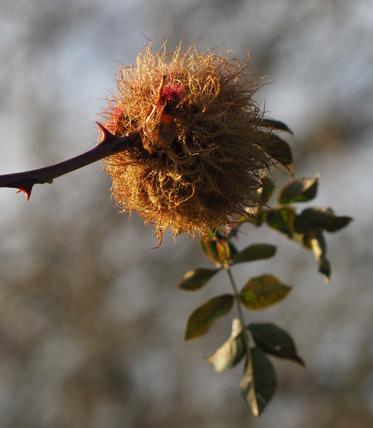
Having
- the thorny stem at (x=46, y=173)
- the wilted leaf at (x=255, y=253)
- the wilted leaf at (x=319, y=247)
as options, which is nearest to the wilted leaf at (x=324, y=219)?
the wilted leaf at (x=319, y=247)

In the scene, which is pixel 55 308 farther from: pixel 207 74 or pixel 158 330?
pixel 207 74

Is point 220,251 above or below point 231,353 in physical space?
above

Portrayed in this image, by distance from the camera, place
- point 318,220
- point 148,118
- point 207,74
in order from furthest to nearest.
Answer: point 318,220 → point 207,74 → point 148,118

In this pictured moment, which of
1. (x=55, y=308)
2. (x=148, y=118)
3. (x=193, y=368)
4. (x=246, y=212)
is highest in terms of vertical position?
(x=55, y=308)

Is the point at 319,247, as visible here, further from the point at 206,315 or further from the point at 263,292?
the point at 206,315

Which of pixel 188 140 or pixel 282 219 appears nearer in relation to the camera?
pixel 188 140

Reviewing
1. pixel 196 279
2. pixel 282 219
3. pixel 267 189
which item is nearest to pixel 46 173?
pixel 267 189

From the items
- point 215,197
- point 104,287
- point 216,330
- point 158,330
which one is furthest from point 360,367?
point 215,197
